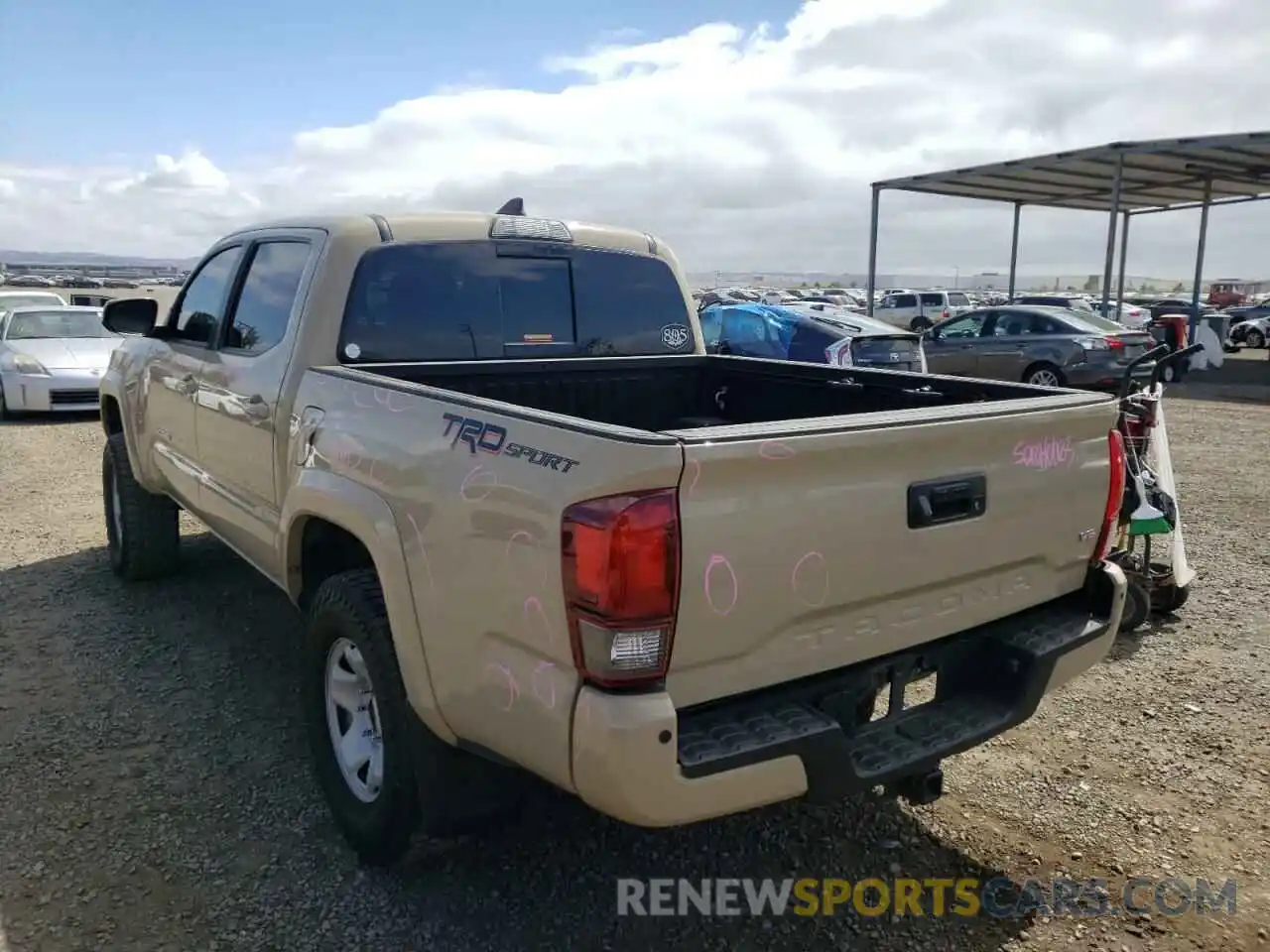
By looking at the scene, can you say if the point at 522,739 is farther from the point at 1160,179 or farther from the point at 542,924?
the point at 1160,179

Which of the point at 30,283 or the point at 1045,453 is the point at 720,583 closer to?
the point at 1045,453

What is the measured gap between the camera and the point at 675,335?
15.0 feet

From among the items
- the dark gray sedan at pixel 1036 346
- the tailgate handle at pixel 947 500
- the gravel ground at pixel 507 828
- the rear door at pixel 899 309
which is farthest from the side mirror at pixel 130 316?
the rear door at pixel 899 309

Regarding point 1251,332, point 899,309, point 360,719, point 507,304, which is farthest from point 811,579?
point 899,309

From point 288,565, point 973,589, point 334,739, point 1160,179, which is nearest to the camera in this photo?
point 973,589

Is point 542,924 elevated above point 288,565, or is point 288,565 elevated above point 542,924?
point 288,565

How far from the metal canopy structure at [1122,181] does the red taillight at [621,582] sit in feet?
63.9

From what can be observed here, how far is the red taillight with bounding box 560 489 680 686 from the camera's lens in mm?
2057

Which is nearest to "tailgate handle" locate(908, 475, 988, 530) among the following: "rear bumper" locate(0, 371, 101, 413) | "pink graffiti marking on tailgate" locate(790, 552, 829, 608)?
"pink graffiti marking on tailgate" locate(790, 552, 829, 608)

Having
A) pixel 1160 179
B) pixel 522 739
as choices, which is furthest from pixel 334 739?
pixel 1160 179

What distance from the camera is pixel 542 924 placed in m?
2.82

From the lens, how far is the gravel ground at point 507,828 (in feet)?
9.24

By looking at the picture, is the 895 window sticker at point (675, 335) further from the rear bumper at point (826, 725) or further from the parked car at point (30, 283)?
the parked car at point (30, 283)

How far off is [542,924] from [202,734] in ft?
6.14
